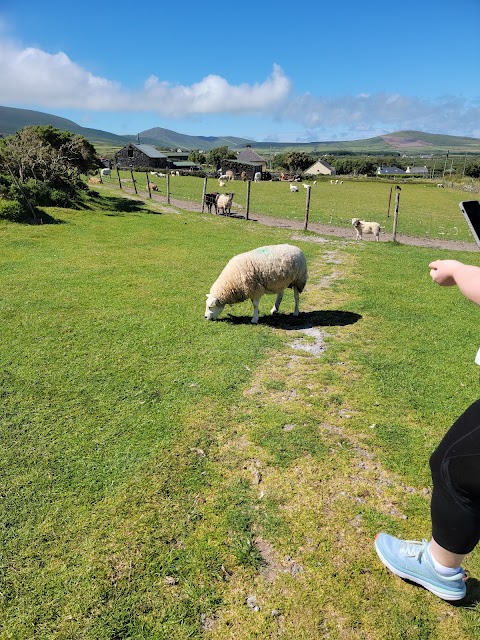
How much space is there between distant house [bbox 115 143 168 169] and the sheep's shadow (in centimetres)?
8804

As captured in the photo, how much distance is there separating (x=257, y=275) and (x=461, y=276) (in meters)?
6.61

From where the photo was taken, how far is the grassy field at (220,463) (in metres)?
3.18

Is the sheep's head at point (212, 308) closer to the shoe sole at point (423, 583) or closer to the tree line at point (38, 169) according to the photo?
the shoe sole at point (423, 583)

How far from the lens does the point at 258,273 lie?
8.71m

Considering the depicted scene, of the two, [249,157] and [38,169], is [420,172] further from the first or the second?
[38,169]

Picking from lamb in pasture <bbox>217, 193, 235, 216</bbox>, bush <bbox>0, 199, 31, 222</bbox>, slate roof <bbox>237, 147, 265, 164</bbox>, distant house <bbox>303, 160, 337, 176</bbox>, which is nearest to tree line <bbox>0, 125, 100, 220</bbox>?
bush <bbox>0, 199, 31, 222</bbox>

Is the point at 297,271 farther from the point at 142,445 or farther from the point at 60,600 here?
the point at 60,600

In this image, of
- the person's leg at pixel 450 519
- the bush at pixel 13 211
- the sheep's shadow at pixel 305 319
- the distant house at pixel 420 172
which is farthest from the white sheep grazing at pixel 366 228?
the distant house at pixel 420 172

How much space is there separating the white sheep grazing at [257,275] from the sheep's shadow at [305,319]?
17.0 inches

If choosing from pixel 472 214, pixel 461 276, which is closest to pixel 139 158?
pixel 472 214

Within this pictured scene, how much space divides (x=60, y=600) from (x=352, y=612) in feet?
7.58

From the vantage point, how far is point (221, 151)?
104875 mm

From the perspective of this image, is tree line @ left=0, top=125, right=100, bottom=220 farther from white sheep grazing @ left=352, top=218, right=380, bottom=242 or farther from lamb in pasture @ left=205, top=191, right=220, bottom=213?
white sheep grazing @ left=352, top=218, right=380, bottom=242

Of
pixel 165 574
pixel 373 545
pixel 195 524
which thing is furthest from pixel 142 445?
pixel 373 545
